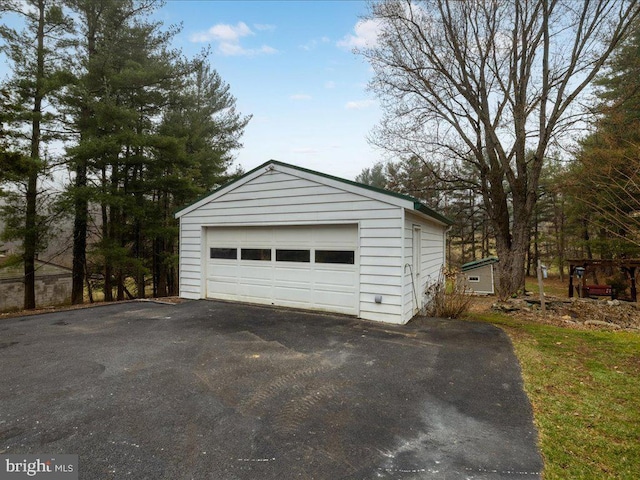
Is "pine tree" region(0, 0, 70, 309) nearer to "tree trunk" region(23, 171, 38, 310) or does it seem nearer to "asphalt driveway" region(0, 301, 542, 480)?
"tree trunk" region(23, 171, 38, 310)

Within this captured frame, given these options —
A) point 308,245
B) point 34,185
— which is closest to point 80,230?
point 34,185

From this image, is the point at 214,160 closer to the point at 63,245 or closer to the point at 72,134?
the point at 72,134

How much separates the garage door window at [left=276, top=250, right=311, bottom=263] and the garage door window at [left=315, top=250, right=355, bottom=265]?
0.24m

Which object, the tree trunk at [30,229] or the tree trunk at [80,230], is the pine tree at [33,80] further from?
the tree trunk at [80,230]

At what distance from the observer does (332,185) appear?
647 cm

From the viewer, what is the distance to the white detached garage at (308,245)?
19.7 ft

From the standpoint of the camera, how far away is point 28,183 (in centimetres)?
1041

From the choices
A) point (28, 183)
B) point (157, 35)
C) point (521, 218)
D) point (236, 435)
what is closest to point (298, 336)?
point (236, 435)

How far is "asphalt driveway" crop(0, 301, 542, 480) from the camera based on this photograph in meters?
2.15

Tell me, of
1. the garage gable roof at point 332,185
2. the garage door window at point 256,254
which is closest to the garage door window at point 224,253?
the garage door window at point 256,254

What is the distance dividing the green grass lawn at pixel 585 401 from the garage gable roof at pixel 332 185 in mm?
2855

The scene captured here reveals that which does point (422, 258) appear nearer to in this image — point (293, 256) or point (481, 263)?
point (293, 256)

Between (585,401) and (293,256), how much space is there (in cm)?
526

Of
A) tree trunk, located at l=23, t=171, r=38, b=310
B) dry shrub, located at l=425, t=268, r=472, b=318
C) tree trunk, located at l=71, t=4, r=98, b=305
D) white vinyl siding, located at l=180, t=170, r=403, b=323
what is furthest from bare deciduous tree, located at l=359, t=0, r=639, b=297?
tree trunk, located at l=23, t=171, r=38, b=310
